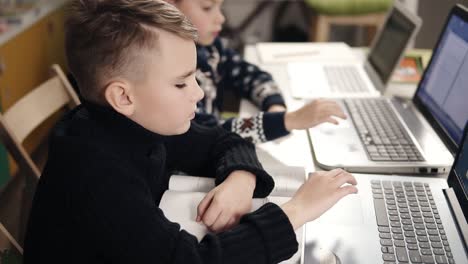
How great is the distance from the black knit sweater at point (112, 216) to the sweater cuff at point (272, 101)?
58cm

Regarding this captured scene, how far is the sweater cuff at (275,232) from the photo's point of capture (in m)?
0.65

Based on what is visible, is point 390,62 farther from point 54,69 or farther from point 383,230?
point 54,69

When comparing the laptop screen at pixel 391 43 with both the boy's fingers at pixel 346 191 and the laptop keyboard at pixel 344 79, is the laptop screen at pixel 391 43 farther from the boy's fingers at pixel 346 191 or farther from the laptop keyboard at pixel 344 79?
the boy's fingers at pixel 346 191

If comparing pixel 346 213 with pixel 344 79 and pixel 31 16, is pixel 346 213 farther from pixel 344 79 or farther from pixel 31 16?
pixel 31 16

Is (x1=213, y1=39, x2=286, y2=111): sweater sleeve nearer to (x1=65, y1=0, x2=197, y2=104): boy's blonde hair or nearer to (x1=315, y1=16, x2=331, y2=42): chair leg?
(x1=65, y1=0, x2=197, y2=104): boy's blonde hair

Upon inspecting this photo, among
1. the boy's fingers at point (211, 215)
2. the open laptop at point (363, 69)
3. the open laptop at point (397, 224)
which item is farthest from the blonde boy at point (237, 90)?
the boy's fingers at point (211, 215)

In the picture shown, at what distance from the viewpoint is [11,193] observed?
122 cm

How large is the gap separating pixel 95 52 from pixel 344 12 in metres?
2.19

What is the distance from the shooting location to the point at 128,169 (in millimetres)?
Result: 654

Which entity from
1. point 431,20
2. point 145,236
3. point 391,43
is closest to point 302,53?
point 391,43

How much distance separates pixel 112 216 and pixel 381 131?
0.66m

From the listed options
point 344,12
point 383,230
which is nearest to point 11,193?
point 383,230

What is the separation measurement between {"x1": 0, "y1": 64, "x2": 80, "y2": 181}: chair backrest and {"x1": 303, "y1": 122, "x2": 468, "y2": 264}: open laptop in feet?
2.21

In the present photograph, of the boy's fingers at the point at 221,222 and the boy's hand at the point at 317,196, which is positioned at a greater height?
the boy's hand at the point at 317,196
